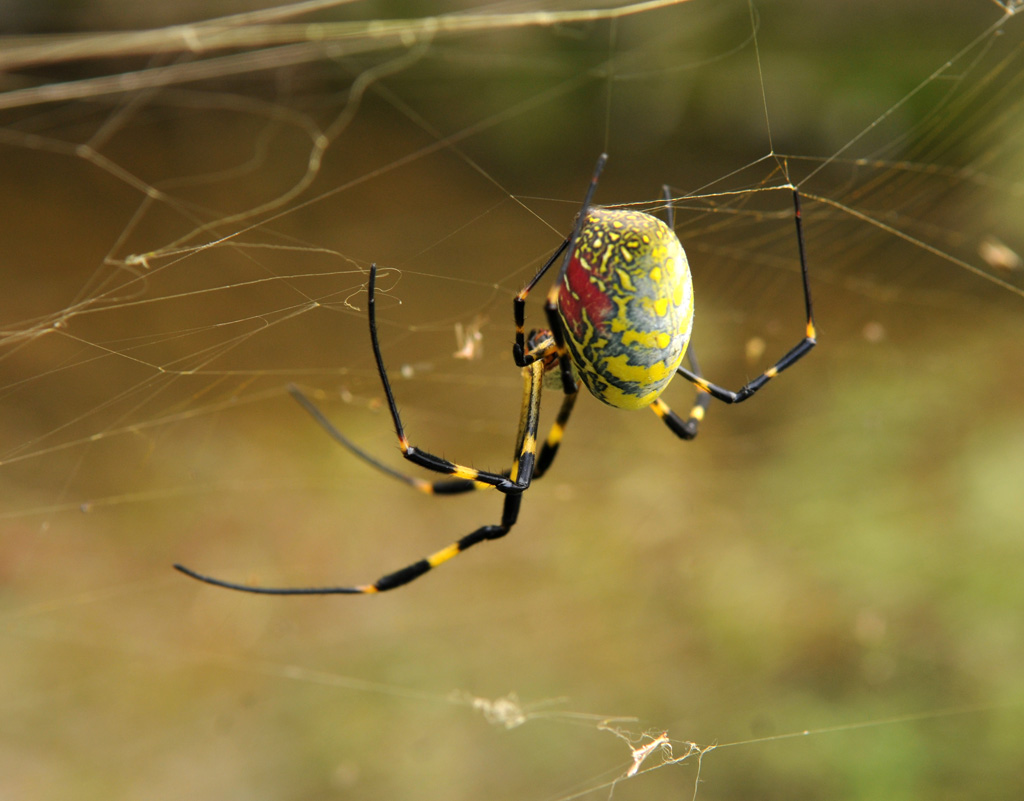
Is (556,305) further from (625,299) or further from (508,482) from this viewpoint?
(508,482)

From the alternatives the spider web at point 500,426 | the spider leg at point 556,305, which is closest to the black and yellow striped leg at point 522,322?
the spider leg at point 556,305

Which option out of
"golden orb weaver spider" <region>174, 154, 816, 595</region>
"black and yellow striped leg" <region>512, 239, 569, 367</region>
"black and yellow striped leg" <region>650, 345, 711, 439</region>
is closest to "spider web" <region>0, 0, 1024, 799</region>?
"black and yellow striped leg" <region>650, 345, 711, 439</region>

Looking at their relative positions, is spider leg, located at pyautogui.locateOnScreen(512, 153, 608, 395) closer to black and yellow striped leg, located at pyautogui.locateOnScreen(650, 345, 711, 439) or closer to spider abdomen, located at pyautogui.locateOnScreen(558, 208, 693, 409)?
spider abdomen, located at pyautogui.locateOnScreen(558, 208, 693, 409)

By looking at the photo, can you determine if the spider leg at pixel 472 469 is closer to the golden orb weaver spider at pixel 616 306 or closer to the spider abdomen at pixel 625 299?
the golden orb weaver spider at pixel 616 306

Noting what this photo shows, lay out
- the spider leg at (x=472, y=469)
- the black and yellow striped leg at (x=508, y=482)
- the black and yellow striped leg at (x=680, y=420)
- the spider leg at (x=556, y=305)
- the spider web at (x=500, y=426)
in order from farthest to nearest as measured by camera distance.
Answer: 1. the spider web at (x=500, y=426)
2. the black and yellow striped leg at (x=680, y=420)
3. the black and yellow striped leg at (x=508, y=482)
4. the spider leg at (x=472, y=469)
5. the spider leg at (x=556, y=305)

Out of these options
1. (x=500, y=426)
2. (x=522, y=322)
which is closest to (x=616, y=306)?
(x=522, y=322)

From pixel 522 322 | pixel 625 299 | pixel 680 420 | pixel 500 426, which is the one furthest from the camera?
pixel 500 426
